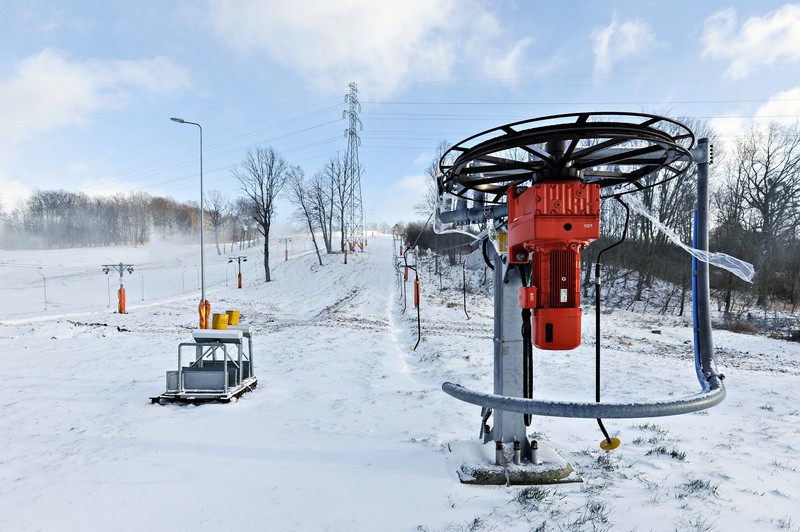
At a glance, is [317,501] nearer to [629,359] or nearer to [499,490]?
[499,490]

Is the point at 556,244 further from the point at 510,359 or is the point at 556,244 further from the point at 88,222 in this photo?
the point at 88,222

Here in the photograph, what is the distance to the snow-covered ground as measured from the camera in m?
2.97

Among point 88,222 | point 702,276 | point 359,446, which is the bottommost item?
point 359,446

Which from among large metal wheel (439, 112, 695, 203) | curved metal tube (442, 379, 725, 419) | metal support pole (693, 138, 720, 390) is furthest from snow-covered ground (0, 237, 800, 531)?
large metal wheel (439, 112, 695, 203)

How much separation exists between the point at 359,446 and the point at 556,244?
10.4 feet

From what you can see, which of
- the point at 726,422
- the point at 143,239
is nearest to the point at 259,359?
the point at 726,422

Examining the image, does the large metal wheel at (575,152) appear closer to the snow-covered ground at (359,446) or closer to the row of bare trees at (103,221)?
the snow-covered ground at (359,446)

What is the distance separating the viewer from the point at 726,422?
537 centimetres

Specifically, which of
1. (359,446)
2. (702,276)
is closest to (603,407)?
(702,276)

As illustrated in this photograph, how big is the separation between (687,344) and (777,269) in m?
19.5

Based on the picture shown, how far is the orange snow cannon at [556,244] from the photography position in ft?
7.29

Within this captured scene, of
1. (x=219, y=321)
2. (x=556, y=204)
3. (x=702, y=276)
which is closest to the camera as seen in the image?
(x=556, y=204)

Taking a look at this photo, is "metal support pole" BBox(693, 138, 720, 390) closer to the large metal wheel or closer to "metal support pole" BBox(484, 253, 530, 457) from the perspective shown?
the large metal wheel

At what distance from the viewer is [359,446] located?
4.27 m
